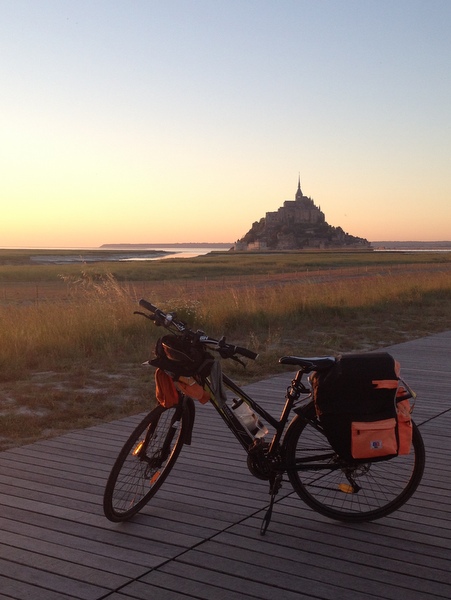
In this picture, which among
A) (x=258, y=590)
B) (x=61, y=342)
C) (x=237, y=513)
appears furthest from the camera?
(x=61, y=342)

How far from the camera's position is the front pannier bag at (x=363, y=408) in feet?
11.8

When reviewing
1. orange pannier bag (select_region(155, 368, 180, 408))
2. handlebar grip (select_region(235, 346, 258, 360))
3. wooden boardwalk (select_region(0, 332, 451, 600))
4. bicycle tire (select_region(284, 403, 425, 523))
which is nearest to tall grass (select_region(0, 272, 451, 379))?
wooden boardwalk (select_region(0, 332, 451, 600))

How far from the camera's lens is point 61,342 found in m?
10.7

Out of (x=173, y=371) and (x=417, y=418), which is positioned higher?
(x=173, y=371)

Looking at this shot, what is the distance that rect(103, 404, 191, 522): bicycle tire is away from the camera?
12.7 ft

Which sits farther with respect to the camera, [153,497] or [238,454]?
[238,454]

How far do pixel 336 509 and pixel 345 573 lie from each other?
642 mm

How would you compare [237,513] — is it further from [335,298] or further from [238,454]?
[335,298]

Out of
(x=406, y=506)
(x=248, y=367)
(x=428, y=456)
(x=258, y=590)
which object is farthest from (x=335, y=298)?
(x=258, y=590)

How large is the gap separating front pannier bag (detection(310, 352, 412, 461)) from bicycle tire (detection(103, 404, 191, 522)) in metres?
0.80

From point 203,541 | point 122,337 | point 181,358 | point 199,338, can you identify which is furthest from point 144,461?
point 122,337

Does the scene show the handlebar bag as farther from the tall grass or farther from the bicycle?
the tall grass

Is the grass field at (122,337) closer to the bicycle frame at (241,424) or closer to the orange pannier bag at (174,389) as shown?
the orange pannier bag at (174,389)

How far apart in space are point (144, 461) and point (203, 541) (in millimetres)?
Result: 566
